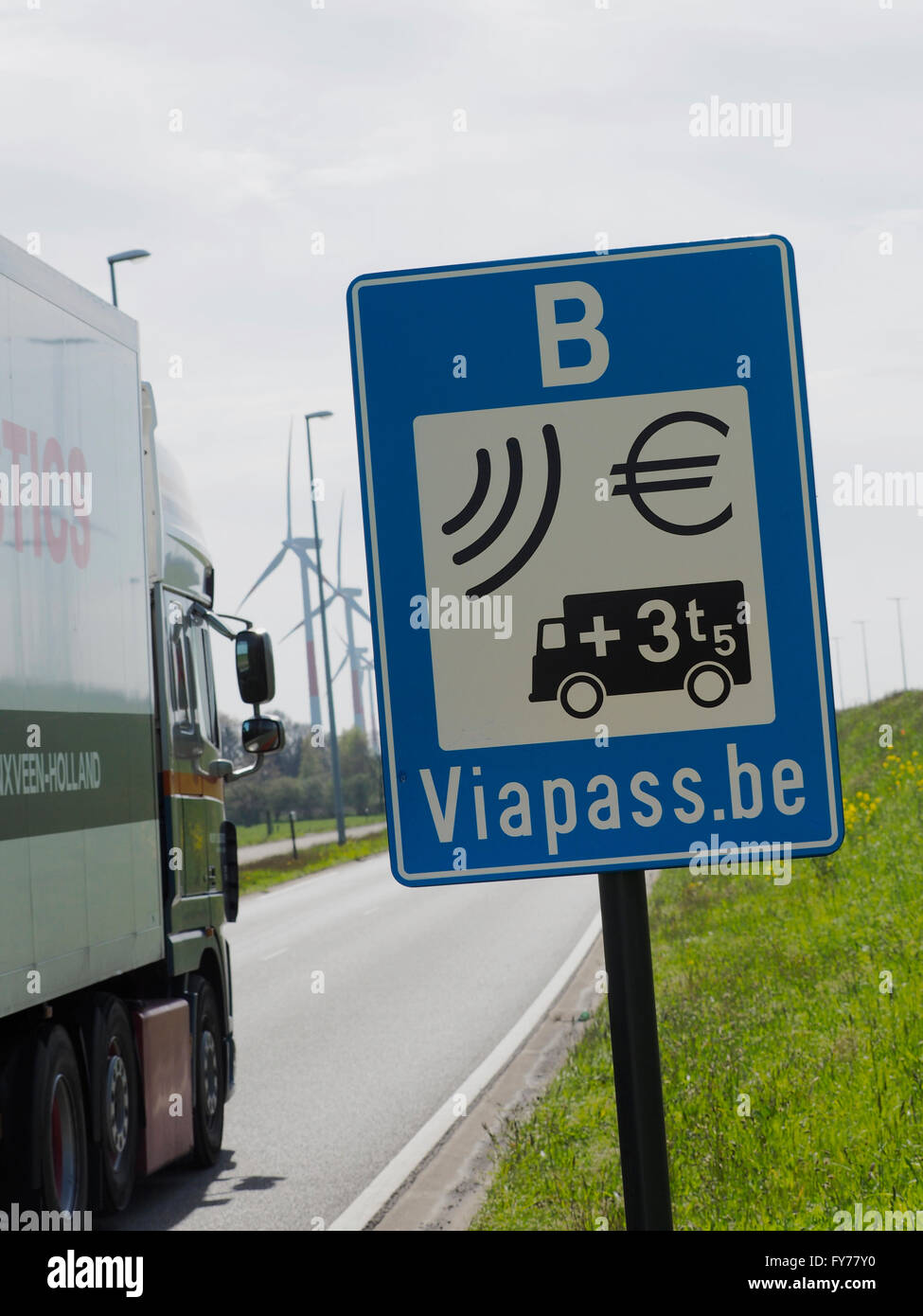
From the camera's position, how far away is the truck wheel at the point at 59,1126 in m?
6.56

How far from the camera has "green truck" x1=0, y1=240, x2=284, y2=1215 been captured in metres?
6.09

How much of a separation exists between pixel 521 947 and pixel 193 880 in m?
12.0

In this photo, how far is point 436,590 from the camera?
2482 millimetres

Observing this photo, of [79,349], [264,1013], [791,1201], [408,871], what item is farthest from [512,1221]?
[264,1013]

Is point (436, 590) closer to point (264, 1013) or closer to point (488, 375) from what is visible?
point (488, 375)

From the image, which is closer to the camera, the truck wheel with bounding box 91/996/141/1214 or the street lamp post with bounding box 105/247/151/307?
the truck wheel with bounding box 91/996/141/1214

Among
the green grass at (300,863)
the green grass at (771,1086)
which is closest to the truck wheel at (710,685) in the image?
the green grass at (771,1086)

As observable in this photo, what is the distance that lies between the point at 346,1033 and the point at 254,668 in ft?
17.6

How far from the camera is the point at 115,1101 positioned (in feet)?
25.7
